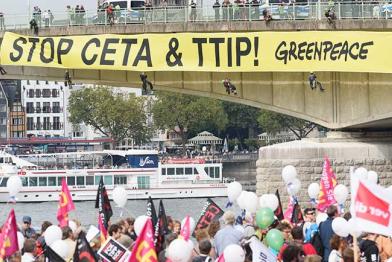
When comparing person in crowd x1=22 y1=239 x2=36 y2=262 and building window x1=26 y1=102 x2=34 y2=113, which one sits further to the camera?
building window x1=26 y1=102 x2=34 y2=113

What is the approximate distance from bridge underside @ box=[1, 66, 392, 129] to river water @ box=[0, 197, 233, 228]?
24.5 meters

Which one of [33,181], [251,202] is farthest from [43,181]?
[251,202]

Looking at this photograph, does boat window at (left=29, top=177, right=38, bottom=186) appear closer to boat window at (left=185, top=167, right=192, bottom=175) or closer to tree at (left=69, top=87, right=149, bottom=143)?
boat window at (left=185, top=167, right=192, bottom=175)

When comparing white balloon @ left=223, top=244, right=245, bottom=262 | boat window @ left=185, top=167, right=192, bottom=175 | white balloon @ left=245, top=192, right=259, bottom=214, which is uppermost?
white balloon @ left=245, top=192, right=259, bottom=214

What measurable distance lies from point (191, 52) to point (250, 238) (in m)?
17.0

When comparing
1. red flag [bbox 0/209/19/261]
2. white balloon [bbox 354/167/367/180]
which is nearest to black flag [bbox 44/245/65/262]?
red flag [bbox 0/209/19/261]

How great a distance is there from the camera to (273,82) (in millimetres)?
38750

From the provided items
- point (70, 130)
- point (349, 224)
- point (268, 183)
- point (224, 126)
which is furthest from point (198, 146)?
point (349, 224)

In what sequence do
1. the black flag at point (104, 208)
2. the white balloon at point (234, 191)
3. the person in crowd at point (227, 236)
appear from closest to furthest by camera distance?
the person in crowd at point (227, 236)
the black flag at point (104, 208)
the white balloon at point (234, 191)

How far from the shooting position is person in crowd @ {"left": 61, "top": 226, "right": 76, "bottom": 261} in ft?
70.1

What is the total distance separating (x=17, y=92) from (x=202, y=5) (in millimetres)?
148581

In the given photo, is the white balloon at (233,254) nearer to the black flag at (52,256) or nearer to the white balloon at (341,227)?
the black flag at (52,256)

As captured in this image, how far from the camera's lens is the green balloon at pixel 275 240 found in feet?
69.5

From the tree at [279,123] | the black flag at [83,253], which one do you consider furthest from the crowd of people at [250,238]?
the tree at [279,123]
